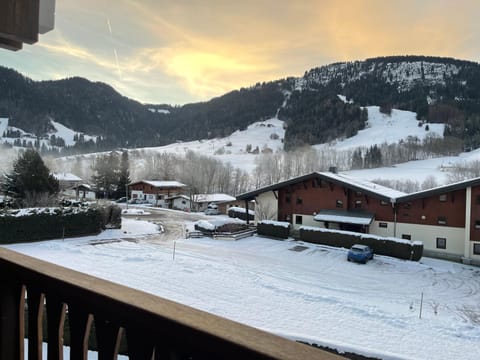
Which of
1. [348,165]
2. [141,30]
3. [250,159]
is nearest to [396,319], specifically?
[141,30]

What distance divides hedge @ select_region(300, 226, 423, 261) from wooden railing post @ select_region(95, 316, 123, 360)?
67.6 ft

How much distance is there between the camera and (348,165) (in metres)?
73.9

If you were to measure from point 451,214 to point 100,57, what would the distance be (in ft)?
69.5

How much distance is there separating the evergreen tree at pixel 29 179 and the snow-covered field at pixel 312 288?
7457 millimetres

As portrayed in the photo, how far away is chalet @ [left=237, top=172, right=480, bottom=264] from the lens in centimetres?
1962

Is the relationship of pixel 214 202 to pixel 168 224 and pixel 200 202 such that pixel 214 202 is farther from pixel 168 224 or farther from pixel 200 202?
pixel 168 224

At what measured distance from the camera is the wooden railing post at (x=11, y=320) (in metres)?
1.35

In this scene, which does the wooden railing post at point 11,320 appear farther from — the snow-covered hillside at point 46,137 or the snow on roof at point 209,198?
the snow-covered hillside at point 46,137

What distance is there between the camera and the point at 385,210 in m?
22.5

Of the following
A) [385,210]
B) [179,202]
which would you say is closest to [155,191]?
[179,202]

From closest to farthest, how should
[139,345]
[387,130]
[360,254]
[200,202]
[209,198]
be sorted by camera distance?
[139,345]
[360,254]
[200,202]
[209,198]
[387,130]

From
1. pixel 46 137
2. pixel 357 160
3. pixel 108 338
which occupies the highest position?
pixel 46 137

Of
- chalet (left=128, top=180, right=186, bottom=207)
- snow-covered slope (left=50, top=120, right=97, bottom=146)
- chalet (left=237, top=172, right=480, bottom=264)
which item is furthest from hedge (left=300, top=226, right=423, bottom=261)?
snow-covered slope (left=50, top=120, right=97, bottom=146)

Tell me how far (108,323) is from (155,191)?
48130 mm
